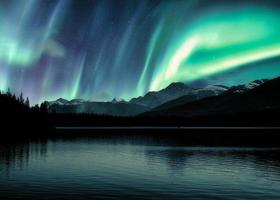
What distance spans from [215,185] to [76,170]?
27540mm

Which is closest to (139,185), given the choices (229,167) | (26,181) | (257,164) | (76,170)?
(26,181)

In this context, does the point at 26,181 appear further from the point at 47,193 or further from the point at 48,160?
the point at 48,160

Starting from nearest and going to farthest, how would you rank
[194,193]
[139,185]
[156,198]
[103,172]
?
[156,198], [194,193], [139,185], [103,172]

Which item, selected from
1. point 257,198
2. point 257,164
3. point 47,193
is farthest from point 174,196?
point 257,164

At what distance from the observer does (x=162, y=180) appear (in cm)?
6638

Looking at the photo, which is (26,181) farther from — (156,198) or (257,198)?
(257,198)

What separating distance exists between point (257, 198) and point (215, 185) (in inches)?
408

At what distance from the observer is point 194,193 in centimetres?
5400

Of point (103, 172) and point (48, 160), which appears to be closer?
point (103, 172)

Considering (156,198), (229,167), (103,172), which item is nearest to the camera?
(156,198)

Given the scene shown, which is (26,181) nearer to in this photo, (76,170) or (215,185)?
(76,170)

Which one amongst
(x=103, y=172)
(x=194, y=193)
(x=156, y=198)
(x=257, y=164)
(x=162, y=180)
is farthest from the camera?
(x=257, y=164)

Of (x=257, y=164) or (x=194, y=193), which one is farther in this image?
(x=257, y=164)

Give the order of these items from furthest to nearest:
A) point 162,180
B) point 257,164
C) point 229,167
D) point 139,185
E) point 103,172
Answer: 1. point 257,164
2. point 229,167
3. point 103,172
4. point 162,180
5. point 139,185
